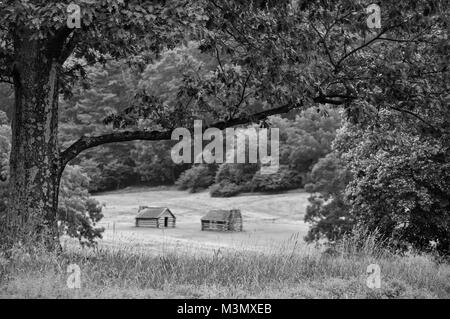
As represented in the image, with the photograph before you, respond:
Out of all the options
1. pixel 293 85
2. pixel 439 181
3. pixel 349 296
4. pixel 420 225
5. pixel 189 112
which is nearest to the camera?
pixel 349 296

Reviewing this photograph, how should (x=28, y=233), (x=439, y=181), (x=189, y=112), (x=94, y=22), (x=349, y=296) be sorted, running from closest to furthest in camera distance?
(x=349, y=296) < (x=94, y=22) < (x=28, y=233) < (x=189, y=112) < (x=439, y=181)

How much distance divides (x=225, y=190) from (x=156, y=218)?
62.2ft

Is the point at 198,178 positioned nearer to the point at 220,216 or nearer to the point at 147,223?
the point at 147,223

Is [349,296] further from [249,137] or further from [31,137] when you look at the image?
[249,137]

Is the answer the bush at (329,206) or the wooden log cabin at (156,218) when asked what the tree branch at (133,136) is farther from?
the wooden log cabin at (156,218)

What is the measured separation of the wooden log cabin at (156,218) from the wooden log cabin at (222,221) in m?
3.68

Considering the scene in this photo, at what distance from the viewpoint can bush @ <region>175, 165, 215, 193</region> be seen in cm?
7069

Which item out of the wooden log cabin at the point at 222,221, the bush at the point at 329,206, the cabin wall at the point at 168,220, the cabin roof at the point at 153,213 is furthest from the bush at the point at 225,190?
the bush at the point at 329,206

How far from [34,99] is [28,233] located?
2.21 m

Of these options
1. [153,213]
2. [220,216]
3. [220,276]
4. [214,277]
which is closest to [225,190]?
[153,213]

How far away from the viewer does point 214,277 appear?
26.2 feet

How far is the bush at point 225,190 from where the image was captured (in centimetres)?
6512

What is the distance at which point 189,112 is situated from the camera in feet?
36.8

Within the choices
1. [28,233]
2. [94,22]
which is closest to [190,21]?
[94,22]
